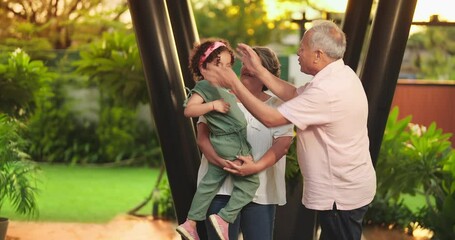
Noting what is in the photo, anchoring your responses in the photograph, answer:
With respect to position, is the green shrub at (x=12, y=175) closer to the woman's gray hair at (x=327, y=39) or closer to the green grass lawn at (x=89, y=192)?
the green grass lawn at (x=89, y=192)

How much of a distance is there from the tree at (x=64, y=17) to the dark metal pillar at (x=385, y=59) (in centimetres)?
1312

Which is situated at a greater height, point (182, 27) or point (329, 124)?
point (329, 124)

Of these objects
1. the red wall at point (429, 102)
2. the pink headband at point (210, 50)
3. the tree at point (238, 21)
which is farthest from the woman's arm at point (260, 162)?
the tree at point (238, 21)

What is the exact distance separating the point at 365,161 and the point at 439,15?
5.86 m

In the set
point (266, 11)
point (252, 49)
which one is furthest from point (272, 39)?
point (252, 49)

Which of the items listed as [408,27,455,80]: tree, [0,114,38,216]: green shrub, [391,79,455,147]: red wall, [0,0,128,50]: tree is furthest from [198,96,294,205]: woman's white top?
[408,27,455,80]: tree

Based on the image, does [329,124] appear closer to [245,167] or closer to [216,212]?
[245,167]

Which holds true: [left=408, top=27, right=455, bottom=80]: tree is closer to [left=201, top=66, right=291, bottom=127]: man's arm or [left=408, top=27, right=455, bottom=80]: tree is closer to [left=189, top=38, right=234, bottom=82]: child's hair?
[left=189, top=38, right=234, bottom=82]: child's hair

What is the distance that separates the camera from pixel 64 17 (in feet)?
63.2

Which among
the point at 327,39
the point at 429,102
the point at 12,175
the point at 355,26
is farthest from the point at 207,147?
the point at 429,102

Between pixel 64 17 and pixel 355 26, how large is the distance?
43.0 ft

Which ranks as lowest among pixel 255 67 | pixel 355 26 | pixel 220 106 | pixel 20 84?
pixel 20 84

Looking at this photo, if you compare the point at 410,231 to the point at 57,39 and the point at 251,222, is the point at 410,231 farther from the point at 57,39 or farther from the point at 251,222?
the point at 57,39

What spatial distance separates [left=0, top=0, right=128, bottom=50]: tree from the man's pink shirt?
1499 centimetres
